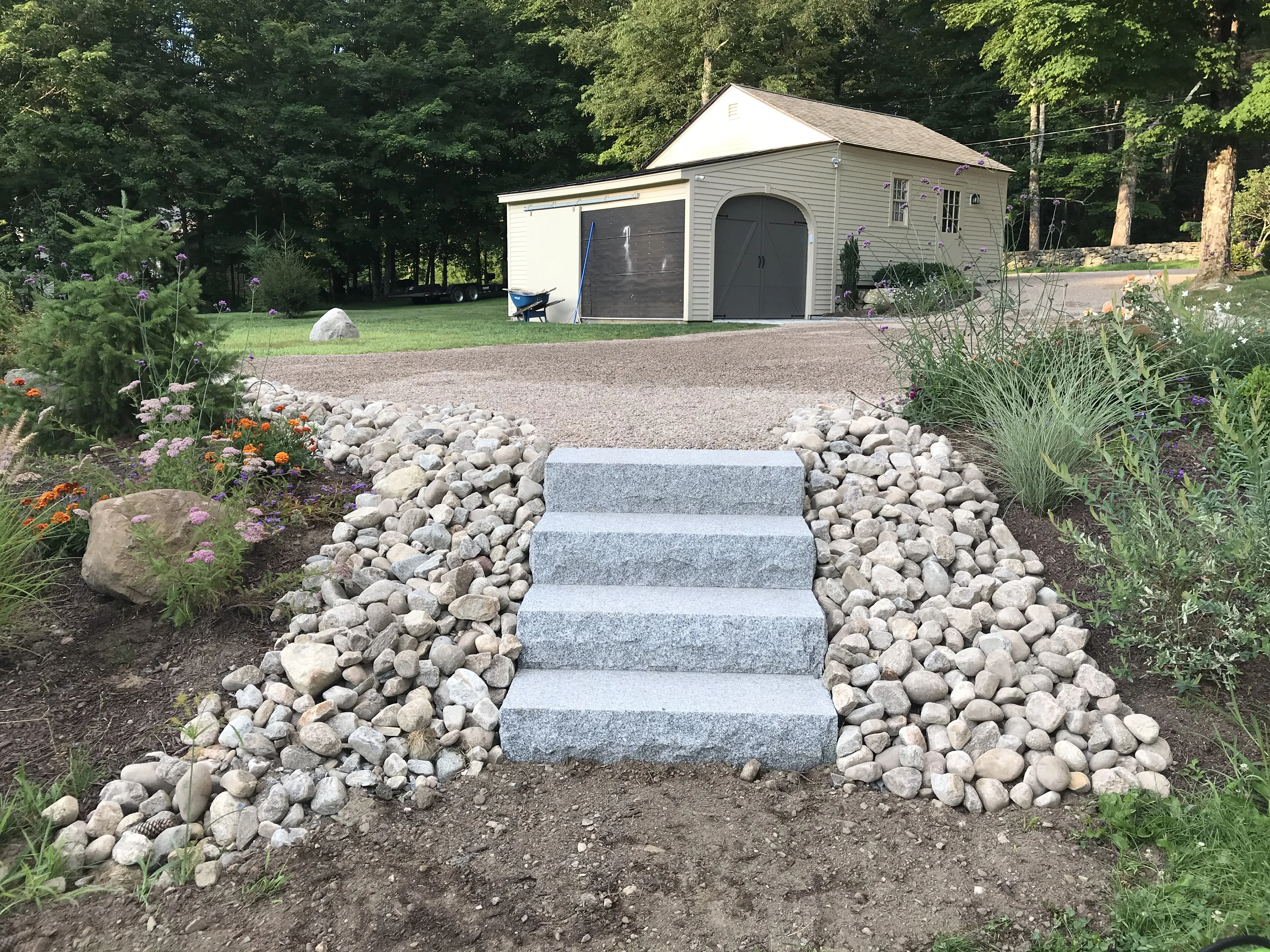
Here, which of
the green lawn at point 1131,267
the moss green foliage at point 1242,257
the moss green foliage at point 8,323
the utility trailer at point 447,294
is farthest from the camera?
the utility trailer at point 447,294

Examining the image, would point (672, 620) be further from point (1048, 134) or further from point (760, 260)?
point (1048, 134)

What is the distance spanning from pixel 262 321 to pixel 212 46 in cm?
1052

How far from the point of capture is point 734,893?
2170 millimetres

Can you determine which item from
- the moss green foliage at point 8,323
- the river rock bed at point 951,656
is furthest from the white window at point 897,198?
the river rock bed at point 951,656

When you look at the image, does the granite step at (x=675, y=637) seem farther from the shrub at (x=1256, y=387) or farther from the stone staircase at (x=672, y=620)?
the shrub at (x=1256, y=387)

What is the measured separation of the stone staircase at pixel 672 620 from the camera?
2.75 m

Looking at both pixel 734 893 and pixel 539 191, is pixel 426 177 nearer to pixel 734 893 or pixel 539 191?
pixel 539 191

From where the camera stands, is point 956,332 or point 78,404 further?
point 956,332

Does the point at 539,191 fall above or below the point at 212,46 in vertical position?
below

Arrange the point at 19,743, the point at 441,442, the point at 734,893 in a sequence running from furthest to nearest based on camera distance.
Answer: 1. the point at 441,442
2. the point at 19,743
3. the point at 734,893

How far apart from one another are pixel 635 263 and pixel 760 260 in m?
2.21

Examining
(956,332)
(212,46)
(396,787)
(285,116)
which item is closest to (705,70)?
(285,116)

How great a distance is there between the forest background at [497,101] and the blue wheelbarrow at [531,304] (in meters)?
6.18

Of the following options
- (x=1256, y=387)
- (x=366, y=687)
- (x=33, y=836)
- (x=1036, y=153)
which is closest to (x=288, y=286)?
(x=366, y=687)
